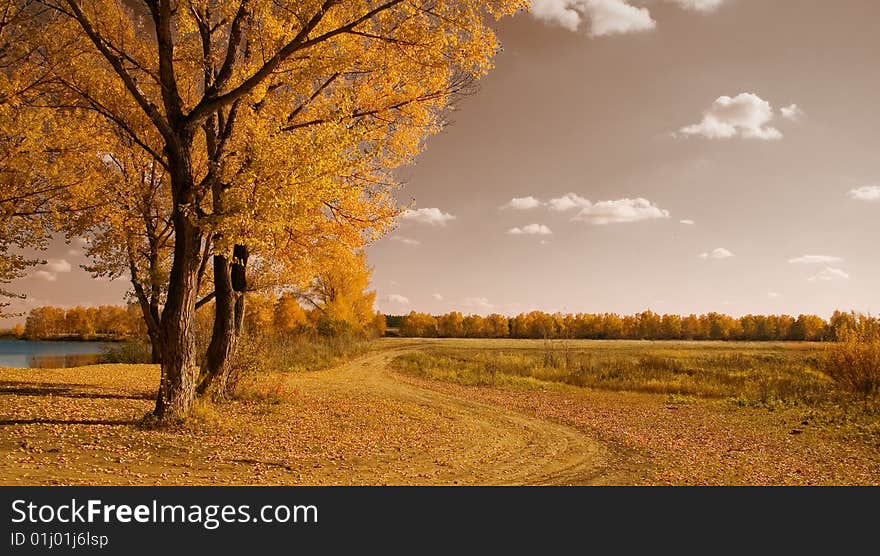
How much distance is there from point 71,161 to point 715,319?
320 ft

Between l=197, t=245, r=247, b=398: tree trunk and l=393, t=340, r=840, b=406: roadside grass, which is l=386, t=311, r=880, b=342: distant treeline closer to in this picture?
l=393, t=340, r=840, b=406: roadside grass

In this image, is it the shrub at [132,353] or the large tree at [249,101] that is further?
the shrub at [132,353]

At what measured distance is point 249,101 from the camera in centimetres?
1228

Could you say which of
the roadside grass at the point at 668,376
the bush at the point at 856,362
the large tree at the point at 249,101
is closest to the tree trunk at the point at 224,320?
the large tree at the point at 249,101

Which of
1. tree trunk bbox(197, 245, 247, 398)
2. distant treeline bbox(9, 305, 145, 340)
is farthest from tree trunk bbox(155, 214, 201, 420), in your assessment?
distant treeline bbox(9, 305, 145, 340)

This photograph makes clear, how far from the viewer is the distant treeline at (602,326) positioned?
291 ft

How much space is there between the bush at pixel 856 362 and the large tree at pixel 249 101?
15199 millimetres

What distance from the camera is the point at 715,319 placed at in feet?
308

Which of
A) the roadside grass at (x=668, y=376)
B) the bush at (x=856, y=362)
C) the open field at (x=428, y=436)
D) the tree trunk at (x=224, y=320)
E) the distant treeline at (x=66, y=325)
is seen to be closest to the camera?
the open field at (x=428, y=436)

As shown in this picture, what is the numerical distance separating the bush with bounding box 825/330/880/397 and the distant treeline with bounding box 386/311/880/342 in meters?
68.2

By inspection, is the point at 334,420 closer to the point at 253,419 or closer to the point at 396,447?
the point at 253,419

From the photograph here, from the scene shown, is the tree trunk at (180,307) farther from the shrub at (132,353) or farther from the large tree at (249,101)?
the shrub at (132,353)

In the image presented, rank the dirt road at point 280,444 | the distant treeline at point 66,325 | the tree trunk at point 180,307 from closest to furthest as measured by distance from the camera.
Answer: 1. the dirt road at point 280,444
2. the tree trunk at point 180,307
3. the distant treeline at point 66,325

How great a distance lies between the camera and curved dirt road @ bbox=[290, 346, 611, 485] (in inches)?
342
